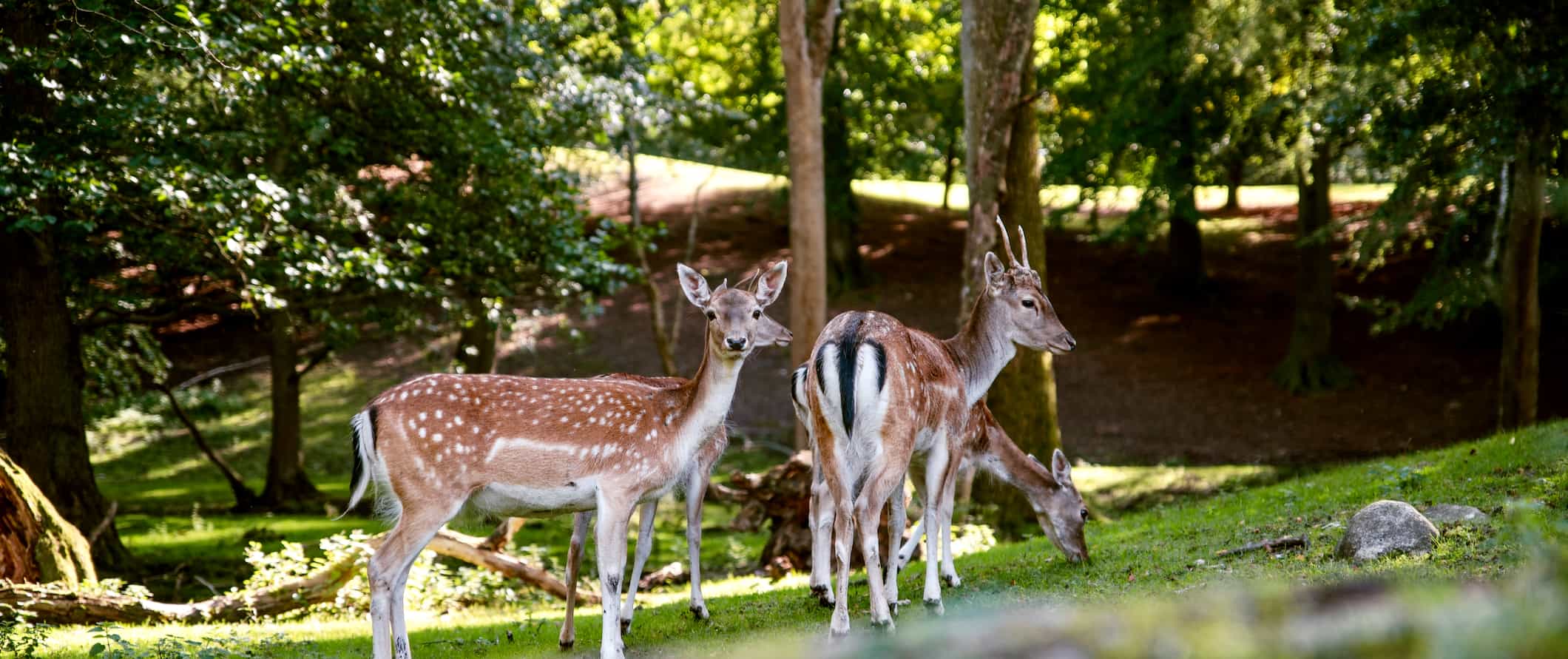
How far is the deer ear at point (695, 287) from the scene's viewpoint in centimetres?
781

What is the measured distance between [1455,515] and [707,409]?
5007mm

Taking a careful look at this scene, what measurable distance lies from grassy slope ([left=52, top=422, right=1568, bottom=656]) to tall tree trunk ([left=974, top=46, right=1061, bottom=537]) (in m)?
1.98

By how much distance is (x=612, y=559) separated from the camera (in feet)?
22.6

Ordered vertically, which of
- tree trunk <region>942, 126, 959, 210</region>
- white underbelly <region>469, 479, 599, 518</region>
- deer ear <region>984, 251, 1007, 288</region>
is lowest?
white underbelly <region>469, 479, 599, 518</region>

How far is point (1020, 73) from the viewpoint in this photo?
13273 millimetres

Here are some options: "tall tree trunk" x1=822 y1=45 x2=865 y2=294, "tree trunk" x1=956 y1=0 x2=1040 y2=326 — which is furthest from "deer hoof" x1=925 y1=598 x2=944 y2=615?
"tall tree trunk" x1=822 y1=45 x2=865 y2=294

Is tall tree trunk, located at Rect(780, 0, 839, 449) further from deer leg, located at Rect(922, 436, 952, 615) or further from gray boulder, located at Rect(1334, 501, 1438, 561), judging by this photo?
gray boulder, located at Rect(1334, 501, 1438, 561)

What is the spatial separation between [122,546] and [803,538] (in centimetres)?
699

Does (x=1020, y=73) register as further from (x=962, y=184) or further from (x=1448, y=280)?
(x=962, y=184)

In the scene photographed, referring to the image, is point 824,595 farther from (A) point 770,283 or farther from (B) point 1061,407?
(B) point 1061,407

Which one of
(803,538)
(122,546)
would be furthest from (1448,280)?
(122,546)

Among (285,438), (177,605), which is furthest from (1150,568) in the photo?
(285,438)

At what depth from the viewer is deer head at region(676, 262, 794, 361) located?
7203mm

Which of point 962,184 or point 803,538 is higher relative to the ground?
point 962,184
